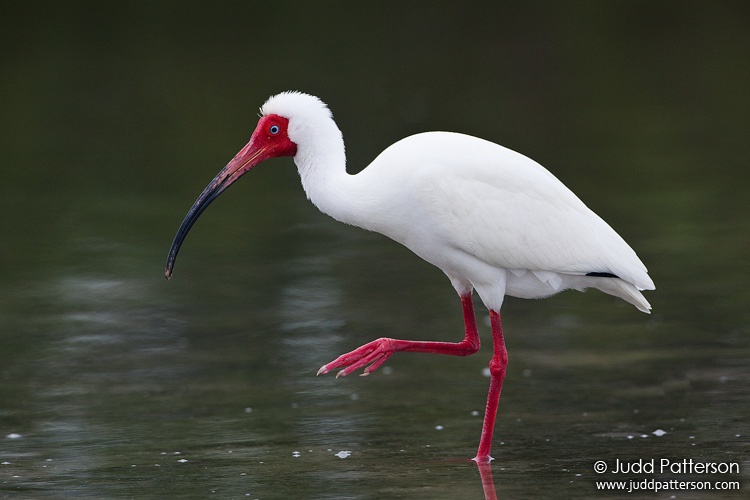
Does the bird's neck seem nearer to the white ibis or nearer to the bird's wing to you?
the white ibis

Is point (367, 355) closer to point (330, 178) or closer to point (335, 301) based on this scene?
point (330, 178)

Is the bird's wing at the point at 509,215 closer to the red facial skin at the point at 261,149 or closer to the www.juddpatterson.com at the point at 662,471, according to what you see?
the red facial skin at the point at 261,149

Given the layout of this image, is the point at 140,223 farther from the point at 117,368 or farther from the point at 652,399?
the point at 652,399

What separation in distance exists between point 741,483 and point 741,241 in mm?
6145

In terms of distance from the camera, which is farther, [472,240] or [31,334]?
[31,334]

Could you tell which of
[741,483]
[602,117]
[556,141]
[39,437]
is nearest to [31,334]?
[39,437]

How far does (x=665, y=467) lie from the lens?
7.69 m

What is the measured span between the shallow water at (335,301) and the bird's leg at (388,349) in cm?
45

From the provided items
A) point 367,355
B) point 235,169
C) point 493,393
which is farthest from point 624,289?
point 235,169

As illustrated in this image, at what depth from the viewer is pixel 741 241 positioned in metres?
13.2

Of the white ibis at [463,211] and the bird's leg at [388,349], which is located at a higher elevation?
the white ibis at [463,211]

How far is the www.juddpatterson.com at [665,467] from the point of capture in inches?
299

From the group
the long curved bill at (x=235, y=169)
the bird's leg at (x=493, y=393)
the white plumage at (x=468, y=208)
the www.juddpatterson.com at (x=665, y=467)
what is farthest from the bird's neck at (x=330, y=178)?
the www.juddpatterson.com at (x=665, y=467)

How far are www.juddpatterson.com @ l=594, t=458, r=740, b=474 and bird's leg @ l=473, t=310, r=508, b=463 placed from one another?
64cm
